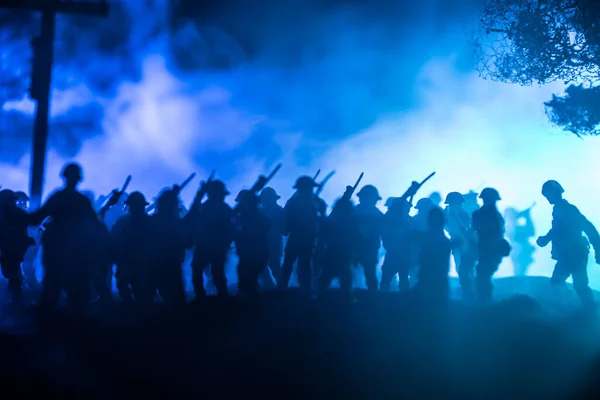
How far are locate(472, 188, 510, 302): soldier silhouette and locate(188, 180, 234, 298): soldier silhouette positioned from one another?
477cm

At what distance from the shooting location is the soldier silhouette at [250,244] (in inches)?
350

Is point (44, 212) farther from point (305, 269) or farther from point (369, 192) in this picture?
point (369, 192)

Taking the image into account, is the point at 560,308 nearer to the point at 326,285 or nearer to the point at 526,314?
the point at 526,314

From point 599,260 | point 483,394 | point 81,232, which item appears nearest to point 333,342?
point 483,394

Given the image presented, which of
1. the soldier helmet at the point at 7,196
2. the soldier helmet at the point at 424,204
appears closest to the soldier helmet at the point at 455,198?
the soldier helmet at the point at 424,204

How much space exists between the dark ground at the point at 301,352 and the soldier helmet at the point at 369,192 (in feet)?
10.5

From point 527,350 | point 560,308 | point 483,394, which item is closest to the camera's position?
point 483,394

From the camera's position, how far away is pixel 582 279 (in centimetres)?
953

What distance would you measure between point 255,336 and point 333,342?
1048 millimetres

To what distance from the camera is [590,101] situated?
1016cm

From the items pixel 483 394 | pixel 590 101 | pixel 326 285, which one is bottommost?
pixel 483 394

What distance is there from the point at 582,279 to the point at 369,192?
4.52m

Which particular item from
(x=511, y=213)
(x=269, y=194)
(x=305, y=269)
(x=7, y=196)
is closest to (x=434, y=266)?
(x=305, y=269)

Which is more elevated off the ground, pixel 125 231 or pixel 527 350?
pixel 125 231
